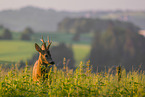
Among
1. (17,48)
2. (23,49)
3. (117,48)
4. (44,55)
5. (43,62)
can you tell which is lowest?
(43,62)

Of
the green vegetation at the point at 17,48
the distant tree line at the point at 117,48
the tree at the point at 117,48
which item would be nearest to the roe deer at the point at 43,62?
the distant tree line at the point at 117,48

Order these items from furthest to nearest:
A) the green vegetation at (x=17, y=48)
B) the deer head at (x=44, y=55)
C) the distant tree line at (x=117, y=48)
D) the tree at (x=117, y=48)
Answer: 1. the tree at (x=117, y=48)
2. the distant tree line at (x=117, y=48)
3. the green vegetation at (x=17, y=48)
4. the deer head at (x=44, y=55)

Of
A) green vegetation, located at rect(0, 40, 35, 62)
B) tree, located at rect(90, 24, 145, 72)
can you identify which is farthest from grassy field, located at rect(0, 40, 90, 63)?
tree, located at rect(90, 24, 145, 72)

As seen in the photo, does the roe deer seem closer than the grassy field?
Yes

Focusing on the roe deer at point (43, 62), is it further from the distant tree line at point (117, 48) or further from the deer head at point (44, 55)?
the distant tree line at point (117, 48)

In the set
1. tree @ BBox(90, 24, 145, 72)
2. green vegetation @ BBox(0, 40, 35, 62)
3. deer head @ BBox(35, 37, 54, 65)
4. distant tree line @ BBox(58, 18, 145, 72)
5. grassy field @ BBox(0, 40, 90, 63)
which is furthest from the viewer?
tree @ BBox(90, 24, 145, 72)

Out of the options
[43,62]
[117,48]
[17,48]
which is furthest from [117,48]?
[43,62]

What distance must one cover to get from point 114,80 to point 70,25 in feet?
169

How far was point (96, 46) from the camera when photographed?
152 feet

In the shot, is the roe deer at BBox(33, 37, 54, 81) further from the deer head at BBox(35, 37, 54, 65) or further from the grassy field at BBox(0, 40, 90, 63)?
the grassy field at BBox(0, 40, 90, 63)

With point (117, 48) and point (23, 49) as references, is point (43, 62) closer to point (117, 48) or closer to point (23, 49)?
point (23, 49)

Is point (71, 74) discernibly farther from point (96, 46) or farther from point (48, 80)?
point (96, 46)

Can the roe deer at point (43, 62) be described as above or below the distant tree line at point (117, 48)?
below

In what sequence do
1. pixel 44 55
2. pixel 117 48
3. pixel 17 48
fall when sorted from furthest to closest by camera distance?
pixel 117 48
pixel 17 48
pixel 44 55
